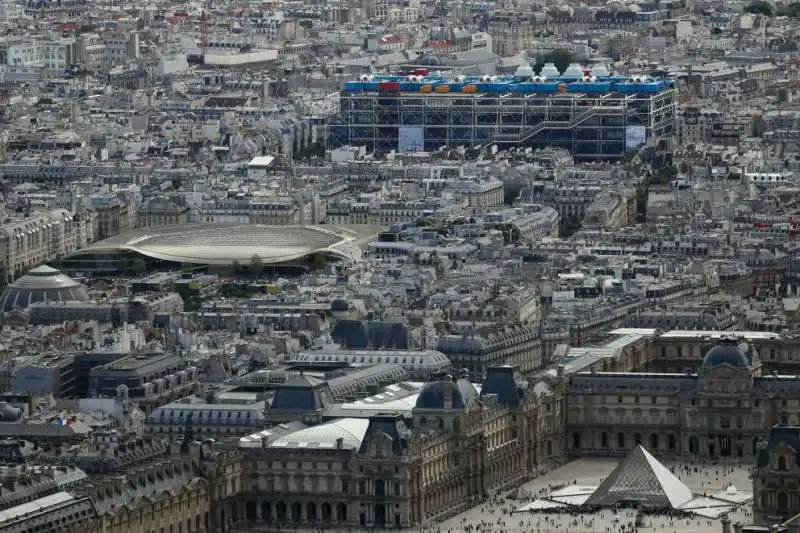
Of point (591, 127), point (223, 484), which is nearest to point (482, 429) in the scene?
point (223, 484)

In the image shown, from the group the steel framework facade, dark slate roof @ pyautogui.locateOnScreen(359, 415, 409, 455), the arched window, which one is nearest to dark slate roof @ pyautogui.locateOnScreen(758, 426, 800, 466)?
the arched window

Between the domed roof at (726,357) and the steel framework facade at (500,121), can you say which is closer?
the domed roof at (726,357)

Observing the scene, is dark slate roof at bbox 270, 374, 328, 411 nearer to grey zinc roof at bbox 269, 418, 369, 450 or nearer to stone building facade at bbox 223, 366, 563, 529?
stone building facade at bbox 223, 366, 563, 529

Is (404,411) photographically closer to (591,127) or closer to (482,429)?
(482,429)

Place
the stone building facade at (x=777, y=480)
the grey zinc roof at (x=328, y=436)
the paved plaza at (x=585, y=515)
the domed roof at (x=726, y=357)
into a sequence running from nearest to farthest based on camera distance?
the stone building facade at (x=777, y=480), the paved plaza at (x=585, y=515), the grey zinc roof at (x=328, y=436), the domed roof at (x=726, y=357)

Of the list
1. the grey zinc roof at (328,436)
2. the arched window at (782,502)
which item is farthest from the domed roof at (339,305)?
the arched window at (782,502)

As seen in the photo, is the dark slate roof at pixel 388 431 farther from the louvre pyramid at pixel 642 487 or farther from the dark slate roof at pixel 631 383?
the dark slate roof at pixel 631 383
